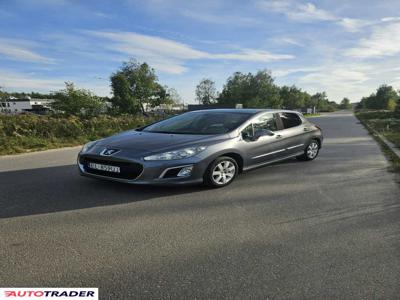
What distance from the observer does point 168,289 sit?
249 centimetres

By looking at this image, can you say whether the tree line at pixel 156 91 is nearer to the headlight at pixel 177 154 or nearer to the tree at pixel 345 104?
the headlight at pixel 177 154

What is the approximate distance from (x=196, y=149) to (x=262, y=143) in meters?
1.60

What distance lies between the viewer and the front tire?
5.14m

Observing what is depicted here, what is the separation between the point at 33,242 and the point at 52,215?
0.77 meters

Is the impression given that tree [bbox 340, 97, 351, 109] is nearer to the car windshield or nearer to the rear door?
the rear door

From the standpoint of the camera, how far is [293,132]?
6.99m

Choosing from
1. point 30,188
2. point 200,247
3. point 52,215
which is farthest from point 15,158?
point 200,247

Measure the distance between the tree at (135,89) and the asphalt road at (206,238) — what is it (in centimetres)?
6039

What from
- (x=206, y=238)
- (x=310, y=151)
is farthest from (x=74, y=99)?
(x=206, y=238)

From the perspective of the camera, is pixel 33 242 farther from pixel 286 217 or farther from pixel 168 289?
pixel 286 217

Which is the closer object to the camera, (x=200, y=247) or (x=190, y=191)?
(x=200, y=247)

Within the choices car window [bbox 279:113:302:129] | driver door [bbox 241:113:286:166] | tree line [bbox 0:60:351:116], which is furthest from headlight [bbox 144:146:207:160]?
tree line [bbox 0:60:351:116]

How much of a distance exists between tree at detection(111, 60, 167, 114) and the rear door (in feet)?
193

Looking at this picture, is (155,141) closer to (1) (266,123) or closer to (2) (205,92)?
(1) (266,123)
